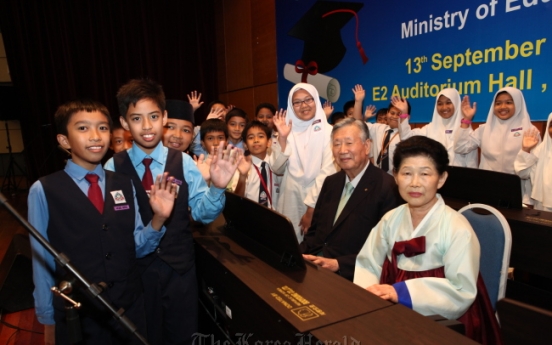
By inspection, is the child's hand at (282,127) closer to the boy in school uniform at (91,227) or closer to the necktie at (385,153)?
the boy in school uniform at (91,227)

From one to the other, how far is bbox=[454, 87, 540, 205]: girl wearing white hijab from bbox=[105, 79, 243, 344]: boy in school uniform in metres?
3.12

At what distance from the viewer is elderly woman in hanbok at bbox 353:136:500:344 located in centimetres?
140

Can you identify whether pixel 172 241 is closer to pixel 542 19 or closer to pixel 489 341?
pixel 489 341

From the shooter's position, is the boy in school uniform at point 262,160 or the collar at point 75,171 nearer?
the collar at point 75,171

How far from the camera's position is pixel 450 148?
4.18 metres

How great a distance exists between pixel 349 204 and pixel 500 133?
2.68 m

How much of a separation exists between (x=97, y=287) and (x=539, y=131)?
4.20m

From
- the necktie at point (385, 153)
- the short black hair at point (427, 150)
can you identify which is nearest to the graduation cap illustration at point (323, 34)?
the necktie at point (385, 153)

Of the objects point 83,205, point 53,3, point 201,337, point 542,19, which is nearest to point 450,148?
point 542,19

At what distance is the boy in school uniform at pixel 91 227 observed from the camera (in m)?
1.46

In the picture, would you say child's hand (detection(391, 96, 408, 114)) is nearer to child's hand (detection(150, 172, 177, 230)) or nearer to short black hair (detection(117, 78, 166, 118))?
short black hair (detection(117, 78, 166, 118))

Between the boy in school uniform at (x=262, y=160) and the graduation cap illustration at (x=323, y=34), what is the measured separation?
2893 mm

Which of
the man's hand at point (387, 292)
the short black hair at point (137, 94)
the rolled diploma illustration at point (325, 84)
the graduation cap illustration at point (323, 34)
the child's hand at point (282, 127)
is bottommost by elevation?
the man's hand at point (387, 292)

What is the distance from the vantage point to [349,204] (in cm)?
205
